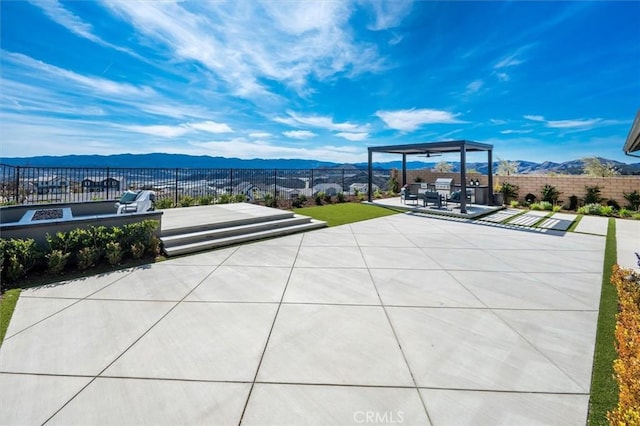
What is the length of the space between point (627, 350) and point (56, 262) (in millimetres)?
7076

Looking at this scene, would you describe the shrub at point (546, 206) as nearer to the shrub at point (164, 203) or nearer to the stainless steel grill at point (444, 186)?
the stainless steel grill at point (444, 186)

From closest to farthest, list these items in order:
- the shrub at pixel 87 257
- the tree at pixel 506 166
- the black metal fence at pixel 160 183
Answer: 1. the shrub at pixel 87 257
2. the black metal fence at pixel 160 183
3. the tree at pixel 506 166

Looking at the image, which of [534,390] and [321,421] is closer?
[321,421]

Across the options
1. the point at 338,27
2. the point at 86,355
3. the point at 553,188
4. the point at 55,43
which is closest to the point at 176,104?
the point at 55,43

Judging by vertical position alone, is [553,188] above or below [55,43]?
below

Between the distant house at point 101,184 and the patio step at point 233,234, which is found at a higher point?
the distant house at point 101,184

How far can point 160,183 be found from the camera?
11.1m

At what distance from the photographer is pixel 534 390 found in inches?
76.4

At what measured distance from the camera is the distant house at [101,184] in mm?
9961

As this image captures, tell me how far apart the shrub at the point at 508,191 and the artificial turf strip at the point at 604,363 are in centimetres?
1140

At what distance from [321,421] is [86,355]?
2184 mm

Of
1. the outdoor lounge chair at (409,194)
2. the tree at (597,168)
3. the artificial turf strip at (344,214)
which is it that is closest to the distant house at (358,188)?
the outdoor lounge chair at (409,194)

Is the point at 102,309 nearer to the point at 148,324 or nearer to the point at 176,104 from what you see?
the point at 148,324

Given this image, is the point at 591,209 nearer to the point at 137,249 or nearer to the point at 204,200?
the point at 137,249
